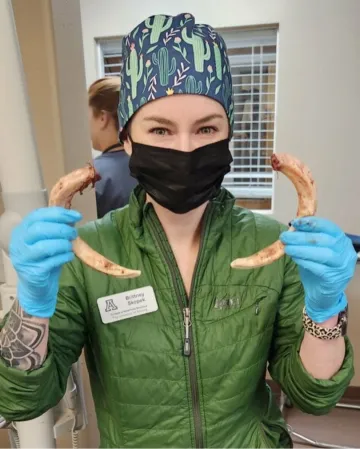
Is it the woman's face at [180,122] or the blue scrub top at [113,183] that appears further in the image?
the blue scrub top at [113,183]

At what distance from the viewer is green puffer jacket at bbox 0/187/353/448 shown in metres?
0.92

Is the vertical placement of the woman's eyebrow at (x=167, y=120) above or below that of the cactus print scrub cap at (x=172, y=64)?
below

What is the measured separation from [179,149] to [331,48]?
1.99 meters

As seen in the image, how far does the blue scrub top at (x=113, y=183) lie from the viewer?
195cm

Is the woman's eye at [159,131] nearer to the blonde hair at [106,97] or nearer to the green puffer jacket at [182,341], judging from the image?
the green puffer jacket at [182,341]

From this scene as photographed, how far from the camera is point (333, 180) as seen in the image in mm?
2613

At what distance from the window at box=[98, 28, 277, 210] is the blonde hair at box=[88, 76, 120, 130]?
943mm

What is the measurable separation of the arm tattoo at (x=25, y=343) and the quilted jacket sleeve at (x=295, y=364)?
548 millimetres

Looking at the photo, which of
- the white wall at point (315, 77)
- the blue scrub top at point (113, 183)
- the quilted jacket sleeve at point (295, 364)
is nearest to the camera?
the quilted jacket sleeve at point (295, 364)

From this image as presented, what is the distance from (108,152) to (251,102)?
4.10 feet

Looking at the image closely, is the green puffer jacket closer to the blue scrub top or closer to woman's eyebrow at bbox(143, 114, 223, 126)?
woman's eyebrow at bbox(143, 114, 223, 126)

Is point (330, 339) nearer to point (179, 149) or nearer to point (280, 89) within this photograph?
point (179, 149)

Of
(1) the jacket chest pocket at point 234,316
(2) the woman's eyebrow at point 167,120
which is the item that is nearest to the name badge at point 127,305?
(1) the jacket chest pocket at point 234,316

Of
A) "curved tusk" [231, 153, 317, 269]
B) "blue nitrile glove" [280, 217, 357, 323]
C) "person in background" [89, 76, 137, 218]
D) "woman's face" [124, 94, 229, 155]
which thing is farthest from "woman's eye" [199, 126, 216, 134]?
"person in background" [89, 76, 137, 218]
